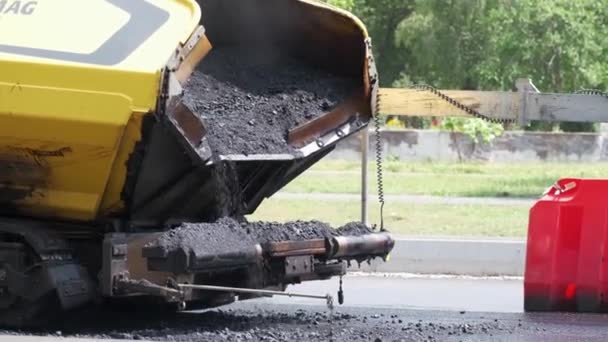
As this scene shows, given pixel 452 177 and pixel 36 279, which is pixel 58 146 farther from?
pixel 452 177

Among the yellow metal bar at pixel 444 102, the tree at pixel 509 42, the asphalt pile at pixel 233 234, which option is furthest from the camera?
the tree at pixel 509 42

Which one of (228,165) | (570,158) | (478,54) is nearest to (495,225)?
(228,165)

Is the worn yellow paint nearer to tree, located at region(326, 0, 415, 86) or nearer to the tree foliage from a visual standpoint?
the tree foliage

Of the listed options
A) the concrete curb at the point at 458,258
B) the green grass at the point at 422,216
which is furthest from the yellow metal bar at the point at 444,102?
the green grass at the point at 422,216

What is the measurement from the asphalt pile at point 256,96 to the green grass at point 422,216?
157 inches

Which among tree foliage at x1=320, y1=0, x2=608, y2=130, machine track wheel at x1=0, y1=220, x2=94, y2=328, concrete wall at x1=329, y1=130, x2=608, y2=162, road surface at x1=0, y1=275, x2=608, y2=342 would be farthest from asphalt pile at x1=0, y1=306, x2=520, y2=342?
tree foliage at x1=320, y1=0, x2=608, y2=130

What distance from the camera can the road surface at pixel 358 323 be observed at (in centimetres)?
734

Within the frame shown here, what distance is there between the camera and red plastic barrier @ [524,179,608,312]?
27.8ft

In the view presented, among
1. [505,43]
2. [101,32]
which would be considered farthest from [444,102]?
[505,43]

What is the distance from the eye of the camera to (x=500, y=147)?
2530 cm

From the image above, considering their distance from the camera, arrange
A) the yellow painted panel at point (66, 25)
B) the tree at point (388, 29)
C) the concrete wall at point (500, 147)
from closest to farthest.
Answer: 1. the yellow painted panel at point (66, 25)
2. the concrete wall at point (500, 147)
3. the tree at point (388, 29)

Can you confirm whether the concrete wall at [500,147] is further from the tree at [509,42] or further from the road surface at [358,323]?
the road surface at [358,323]

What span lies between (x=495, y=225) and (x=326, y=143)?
585 centimetres

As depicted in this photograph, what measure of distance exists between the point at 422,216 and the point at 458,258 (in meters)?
2.85
